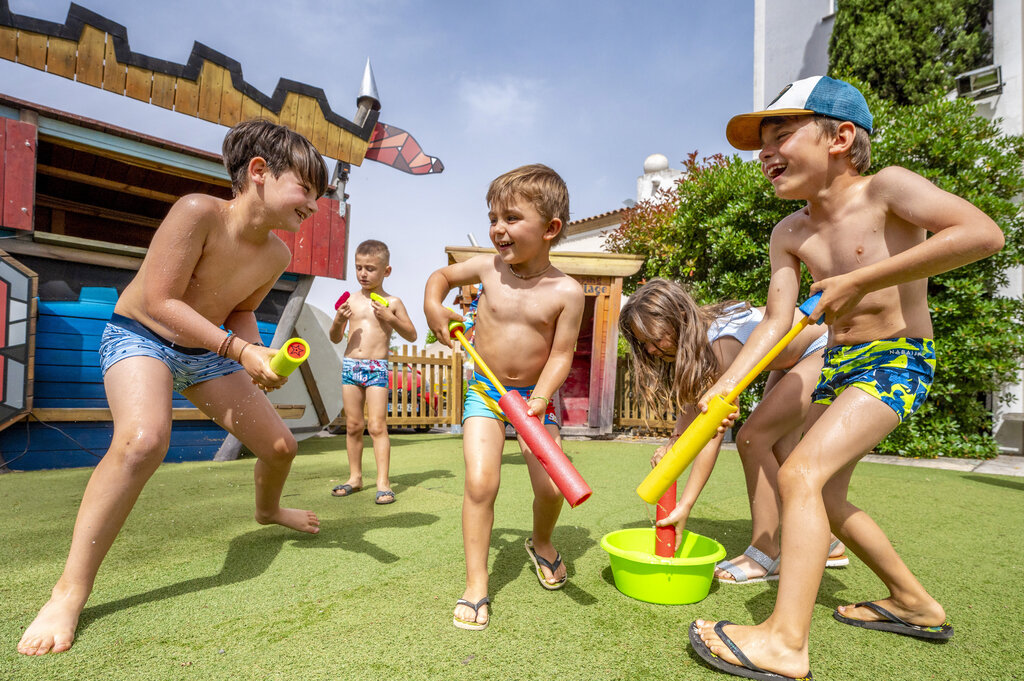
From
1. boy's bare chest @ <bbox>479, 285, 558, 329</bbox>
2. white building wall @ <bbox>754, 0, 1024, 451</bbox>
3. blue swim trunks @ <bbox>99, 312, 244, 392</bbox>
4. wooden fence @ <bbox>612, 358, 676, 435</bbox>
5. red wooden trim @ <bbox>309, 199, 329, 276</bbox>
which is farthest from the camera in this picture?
white building wall @ <bbox>754, 0, 1024, 451</bbox>

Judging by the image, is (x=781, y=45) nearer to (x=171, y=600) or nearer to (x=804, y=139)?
(x=804, y=139)

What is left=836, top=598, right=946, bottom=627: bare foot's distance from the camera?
1729mm

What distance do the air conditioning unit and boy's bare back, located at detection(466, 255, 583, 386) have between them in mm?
8372

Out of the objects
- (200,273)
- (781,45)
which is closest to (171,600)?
(200,273)

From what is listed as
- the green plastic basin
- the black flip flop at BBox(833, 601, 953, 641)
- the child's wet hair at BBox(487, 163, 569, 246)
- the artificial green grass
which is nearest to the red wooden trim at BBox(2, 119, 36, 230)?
the artificial green grass

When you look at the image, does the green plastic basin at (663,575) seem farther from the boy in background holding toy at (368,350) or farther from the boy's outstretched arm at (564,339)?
the boy in background holding toy at (368,350)

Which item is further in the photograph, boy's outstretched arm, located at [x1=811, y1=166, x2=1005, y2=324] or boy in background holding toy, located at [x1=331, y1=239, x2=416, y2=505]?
boy in background holding toy, located at [x1=331, y1=239, x2=416, y2=505]

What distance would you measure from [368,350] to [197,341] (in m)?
2.33

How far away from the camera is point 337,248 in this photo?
657 centimetres

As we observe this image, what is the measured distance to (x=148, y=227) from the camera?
29.6 ft

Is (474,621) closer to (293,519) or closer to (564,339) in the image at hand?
(564,339)

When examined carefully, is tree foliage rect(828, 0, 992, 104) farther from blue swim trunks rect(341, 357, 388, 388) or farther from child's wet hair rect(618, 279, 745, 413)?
blue swim trunks rect(341, 357, 388, 388)

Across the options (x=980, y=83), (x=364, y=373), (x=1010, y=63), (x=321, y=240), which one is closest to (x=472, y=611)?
(x=364, y=373)

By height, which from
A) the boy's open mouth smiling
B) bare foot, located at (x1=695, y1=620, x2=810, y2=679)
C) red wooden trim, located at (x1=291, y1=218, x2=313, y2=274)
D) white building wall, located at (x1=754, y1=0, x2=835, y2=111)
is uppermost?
white building wall, located at (x1=754, y1=0, x2=835, y2=111)
